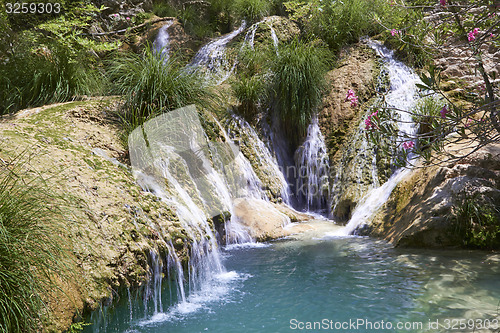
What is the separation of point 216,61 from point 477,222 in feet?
23.8

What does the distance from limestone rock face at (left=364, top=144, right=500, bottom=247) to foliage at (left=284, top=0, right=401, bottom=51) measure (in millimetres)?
5084

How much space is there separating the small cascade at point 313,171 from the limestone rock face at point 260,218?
3.79 ft

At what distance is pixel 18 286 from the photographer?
2.13 m

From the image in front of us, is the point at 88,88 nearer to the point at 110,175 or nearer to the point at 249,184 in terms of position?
the point at 110,175

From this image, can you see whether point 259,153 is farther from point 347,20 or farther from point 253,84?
point 347,20

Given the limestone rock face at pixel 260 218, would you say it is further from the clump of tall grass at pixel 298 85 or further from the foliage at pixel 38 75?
the foliage at pixel 38 75

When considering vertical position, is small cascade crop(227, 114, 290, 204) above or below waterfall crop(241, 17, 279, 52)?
below

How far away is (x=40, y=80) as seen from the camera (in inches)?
223

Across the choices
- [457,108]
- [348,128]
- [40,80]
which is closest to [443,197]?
[457,108]

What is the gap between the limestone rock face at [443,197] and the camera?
4324mm

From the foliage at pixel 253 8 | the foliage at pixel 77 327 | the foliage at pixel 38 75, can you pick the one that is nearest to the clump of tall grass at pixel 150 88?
the foliage at pixel 38 75

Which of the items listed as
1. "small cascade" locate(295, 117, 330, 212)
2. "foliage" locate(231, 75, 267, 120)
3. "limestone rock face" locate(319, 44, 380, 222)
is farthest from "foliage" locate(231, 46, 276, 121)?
"limestone rock face" locate(319, 44, 380, 222)

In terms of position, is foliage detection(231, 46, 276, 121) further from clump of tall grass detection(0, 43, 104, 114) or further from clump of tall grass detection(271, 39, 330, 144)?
clump of tall grass detection(0, 43, 104, 114)

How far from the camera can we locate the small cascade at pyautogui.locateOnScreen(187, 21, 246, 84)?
8.88 meters
